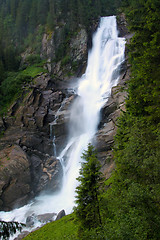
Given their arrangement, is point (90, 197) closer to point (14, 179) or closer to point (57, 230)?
point (57, 230)

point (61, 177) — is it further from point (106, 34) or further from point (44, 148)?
point (106, 34)

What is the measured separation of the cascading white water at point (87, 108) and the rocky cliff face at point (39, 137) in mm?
1186

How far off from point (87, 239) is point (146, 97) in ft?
28.3

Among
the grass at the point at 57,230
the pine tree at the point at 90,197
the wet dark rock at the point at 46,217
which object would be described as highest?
the pine tree at the point at 90,197

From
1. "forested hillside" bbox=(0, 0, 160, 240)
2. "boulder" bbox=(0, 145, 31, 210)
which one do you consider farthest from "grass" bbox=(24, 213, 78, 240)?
"boulder" bbox=(0, 145, 31, 210)

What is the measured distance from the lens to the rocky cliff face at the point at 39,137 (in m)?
24.5

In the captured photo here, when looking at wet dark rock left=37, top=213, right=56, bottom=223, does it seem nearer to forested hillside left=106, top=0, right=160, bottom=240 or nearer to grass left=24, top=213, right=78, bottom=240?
grass left=24, top=213, right=78, bottom=240

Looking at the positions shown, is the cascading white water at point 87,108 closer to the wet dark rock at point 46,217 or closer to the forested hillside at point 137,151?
the wet dark rock at point 46,217

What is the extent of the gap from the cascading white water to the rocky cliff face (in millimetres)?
1186

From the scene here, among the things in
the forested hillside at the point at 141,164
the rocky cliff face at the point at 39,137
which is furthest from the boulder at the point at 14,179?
the forested hillside at the point at 141,164

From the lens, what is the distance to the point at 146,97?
12.3 metres

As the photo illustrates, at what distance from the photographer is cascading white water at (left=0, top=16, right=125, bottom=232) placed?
23156 millimetres

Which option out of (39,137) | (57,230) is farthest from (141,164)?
(39,137)

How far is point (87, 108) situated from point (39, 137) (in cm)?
952
